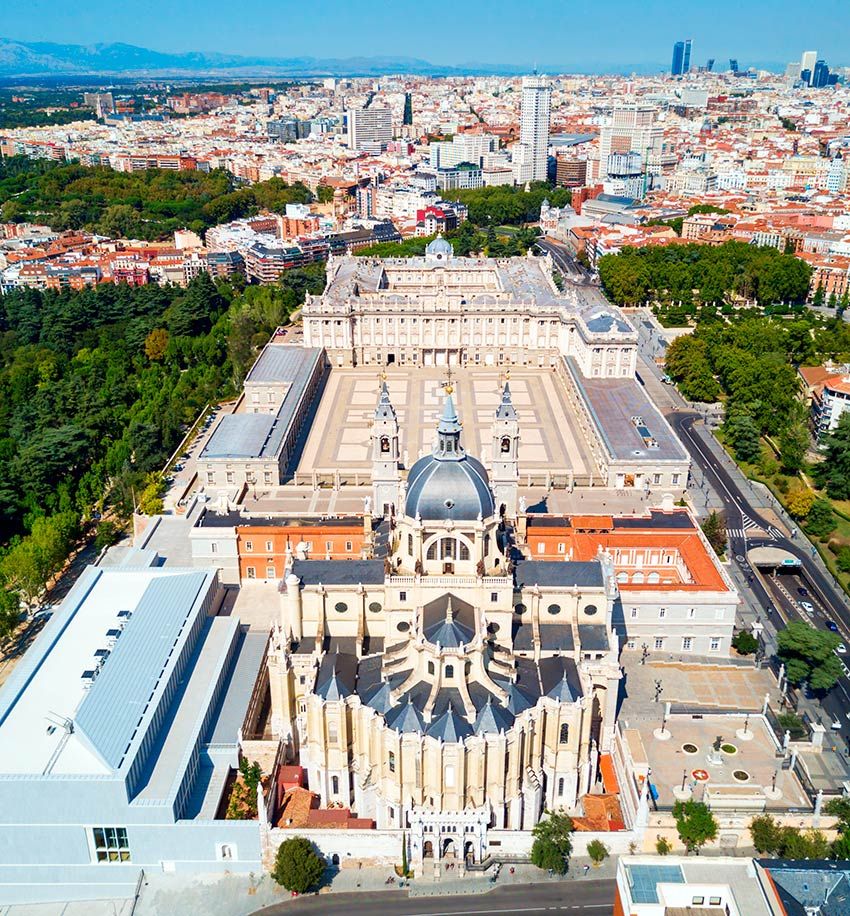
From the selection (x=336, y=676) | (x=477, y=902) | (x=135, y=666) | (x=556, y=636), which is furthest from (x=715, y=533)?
(x=135, y=666)

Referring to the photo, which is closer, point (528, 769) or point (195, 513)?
point (528, 769)

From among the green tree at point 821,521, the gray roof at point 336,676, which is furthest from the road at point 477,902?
the green tree at point 821,521

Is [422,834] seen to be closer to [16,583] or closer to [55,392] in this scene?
[16,583]

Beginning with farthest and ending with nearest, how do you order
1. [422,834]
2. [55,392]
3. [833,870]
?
[55,392] → [422,834] → [833,870]

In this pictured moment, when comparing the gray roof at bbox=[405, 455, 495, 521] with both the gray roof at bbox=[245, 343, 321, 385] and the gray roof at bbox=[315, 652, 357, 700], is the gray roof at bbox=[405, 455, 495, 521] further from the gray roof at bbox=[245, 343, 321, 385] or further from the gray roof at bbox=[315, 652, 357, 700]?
the gray roof at bbox=[245, 343, 321, 385]

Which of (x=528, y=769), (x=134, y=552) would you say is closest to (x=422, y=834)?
(x=528, y=769)

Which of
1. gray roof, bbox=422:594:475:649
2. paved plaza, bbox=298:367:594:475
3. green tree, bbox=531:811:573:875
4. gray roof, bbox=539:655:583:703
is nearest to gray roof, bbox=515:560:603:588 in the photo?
gray roof, bbox=539:655:583:703

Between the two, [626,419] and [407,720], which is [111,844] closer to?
[407,720]
